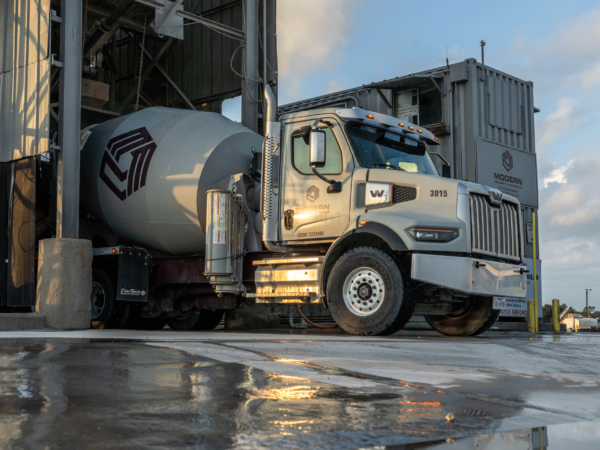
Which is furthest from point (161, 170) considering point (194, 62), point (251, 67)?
point (194, 62)

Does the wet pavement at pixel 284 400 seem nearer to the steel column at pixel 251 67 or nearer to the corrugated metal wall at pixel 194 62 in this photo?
the steel column at pixel 251 67

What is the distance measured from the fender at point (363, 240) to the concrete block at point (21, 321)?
4.07 m

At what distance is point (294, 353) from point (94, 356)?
139 cm

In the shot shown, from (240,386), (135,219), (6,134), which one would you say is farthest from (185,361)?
(6,134)

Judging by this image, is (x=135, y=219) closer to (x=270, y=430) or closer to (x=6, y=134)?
(x=6, y=134)

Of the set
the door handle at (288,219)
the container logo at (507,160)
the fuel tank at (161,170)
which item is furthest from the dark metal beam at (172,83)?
the door handle at (288,219)

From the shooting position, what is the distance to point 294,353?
16.8 feet

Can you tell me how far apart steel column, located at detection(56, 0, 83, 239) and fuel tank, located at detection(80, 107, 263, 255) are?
0.93 meters

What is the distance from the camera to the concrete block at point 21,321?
31.5 ft

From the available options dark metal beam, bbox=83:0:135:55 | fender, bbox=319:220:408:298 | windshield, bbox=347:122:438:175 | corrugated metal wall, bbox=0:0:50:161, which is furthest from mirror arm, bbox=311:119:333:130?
dark metal beam, bbox=83:0:135:55

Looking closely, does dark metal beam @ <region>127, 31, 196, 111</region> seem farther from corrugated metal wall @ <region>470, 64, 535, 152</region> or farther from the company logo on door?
the company logo on door

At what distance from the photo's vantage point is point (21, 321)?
984cm

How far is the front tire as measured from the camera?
848cm

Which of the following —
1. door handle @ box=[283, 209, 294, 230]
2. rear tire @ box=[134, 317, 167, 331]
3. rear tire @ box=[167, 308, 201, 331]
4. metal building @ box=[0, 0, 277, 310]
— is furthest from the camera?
rear tire @ box=[134, 317, 167, 331]
